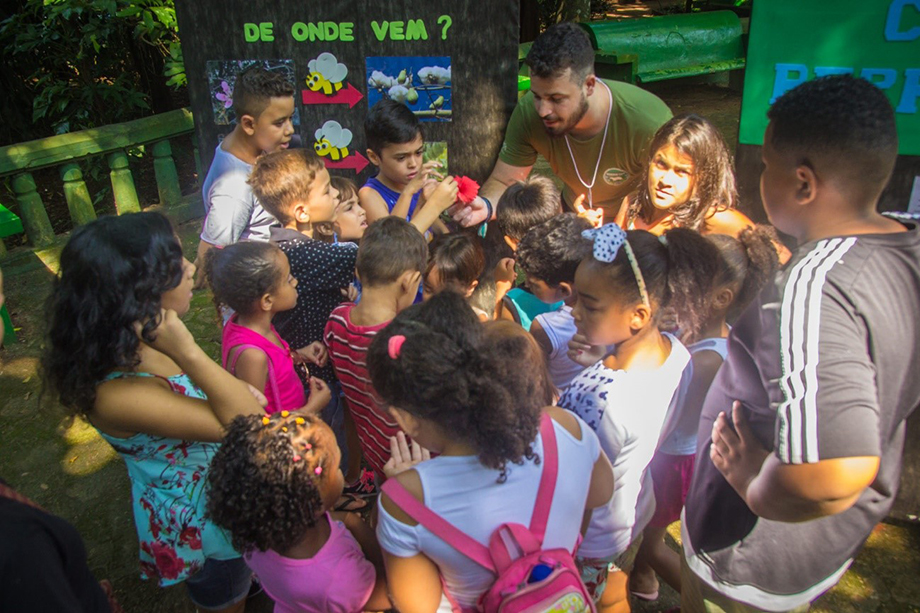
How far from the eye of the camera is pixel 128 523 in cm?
309

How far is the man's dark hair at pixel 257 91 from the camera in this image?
10.4ft

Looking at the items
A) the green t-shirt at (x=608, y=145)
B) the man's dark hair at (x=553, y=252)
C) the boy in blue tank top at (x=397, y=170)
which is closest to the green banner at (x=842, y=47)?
the green t-shirt at (x=608, y=145)

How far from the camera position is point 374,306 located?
2.38m

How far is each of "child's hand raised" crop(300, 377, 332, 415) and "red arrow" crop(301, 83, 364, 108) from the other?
1.92 meters

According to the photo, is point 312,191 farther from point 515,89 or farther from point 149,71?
point 149,71

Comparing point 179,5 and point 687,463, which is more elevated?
point 179,5

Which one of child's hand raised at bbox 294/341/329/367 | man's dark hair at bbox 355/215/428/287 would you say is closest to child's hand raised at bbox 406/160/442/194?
man's dark hair at bbox 355/215/428/287

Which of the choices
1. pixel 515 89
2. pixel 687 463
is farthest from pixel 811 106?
pixel 515 89

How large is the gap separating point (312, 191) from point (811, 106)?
6.76ft

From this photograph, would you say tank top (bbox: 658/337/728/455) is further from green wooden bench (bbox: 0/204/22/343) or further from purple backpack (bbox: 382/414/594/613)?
green wooden bench (bbox: 0/204/22/343)

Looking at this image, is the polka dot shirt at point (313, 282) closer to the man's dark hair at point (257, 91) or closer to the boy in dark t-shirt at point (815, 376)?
the man's dark hair at point (257, 91)

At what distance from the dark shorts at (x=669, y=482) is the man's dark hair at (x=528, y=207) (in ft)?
3.92

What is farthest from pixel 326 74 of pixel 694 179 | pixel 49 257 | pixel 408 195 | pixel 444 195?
pixel 49 257

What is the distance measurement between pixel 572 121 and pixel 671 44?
7.92 meters
